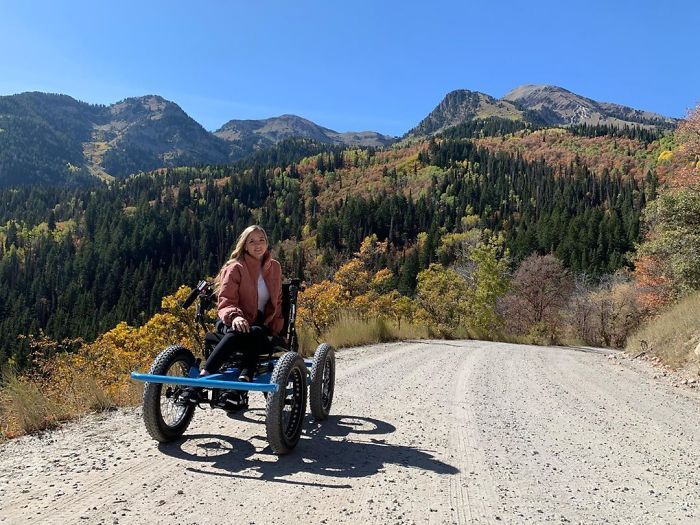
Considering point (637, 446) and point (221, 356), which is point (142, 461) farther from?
point (637, 446)

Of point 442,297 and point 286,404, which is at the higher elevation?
point 286,404

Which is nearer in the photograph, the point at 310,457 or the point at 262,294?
the point at 310,457

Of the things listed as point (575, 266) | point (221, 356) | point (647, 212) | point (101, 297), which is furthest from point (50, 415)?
point (101, 297)

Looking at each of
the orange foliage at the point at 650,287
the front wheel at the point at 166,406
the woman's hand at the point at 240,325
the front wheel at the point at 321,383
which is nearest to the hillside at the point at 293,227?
the orange foliage at the point at 650,287

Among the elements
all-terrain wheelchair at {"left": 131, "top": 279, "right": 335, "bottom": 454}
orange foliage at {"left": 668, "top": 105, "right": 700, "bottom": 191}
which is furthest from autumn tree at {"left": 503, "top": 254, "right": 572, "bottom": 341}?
all-terrain wheelchair at {"left": 131, "top": 279, "right": 335, "bottom": 454}

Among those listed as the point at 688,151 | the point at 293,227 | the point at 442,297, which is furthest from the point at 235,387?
the point at 293,227

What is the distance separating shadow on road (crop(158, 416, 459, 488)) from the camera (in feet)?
10.7

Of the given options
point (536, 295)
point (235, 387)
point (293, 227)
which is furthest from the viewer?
point (293, 227)

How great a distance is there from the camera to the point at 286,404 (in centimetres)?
372

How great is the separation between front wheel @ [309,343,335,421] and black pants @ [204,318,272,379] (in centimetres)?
55

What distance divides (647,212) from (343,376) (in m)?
13.7

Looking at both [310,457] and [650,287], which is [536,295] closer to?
[650,287]

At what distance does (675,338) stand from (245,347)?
30.3 ft

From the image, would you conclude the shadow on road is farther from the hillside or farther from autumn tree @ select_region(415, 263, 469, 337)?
the hillside
